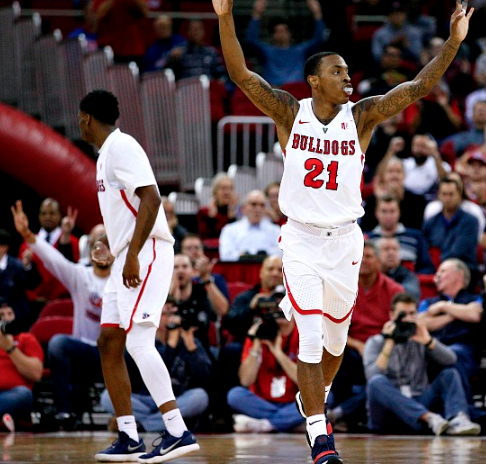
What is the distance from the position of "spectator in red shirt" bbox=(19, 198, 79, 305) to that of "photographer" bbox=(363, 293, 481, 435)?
410cm

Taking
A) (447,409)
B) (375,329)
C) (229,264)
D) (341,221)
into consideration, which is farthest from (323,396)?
(229,264)

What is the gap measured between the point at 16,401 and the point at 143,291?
387 centimetres

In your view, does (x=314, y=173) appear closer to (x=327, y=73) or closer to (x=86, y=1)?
(x=327, y=73)

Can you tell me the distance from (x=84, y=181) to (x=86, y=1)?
6157mm

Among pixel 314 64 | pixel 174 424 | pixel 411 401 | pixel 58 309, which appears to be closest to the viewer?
pixel 314 64

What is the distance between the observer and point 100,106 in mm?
7871

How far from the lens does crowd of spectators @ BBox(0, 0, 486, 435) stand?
420 inches

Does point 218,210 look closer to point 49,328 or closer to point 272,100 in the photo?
point 49,328

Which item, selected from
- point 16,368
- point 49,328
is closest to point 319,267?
point 16,368

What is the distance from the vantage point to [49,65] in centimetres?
1677

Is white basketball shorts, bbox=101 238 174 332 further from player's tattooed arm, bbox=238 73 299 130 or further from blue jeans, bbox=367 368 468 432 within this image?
blue jeans, bbox=367 368 468 432

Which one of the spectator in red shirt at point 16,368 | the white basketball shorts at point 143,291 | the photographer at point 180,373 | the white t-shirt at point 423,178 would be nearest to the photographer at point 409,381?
the photographer at point 180,373

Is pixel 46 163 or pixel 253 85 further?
pixel 46 163

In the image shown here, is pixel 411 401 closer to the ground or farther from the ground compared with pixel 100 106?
closer to the ground
